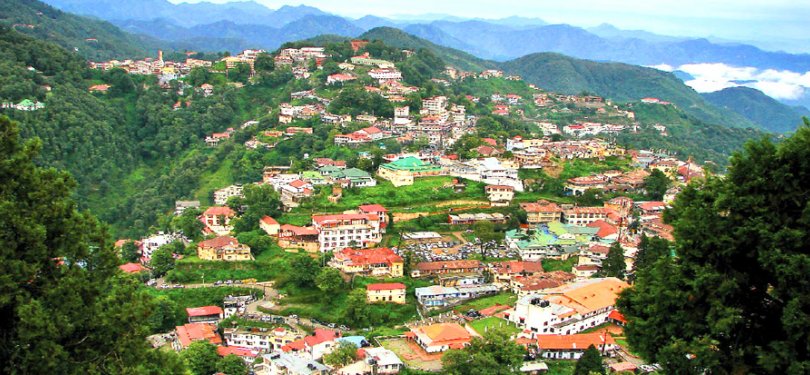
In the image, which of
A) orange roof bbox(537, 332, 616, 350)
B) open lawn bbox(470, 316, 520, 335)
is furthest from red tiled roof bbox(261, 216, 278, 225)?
orange roof bbox(537, 332, 616, 350)

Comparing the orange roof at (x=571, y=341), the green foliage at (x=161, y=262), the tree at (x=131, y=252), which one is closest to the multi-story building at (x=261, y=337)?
the green foliage at (x=161, y=262)

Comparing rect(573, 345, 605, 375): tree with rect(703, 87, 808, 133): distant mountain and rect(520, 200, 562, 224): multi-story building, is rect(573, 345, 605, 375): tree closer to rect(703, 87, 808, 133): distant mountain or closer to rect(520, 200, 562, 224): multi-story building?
rect(520, 200, 562, 224): multi-story building

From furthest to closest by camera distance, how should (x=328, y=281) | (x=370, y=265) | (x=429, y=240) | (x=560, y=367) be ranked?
1. (x=429, y=240)
2. (x=370, y=265)
3. (x=328, y=281)
4. (x=560, y=367)

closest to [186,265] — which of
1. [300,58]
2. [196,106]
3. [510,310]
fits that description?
[510,310]

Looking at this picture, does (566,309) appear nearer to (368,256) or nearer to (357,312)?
(357,312)

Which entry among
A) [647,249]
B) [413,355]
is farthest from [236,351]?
[647,249]

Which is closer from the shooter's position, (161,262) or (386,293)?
(386,293)

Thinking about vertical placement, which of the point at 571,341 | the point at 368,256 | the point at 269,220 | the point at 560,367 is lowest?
the point at 560,367
